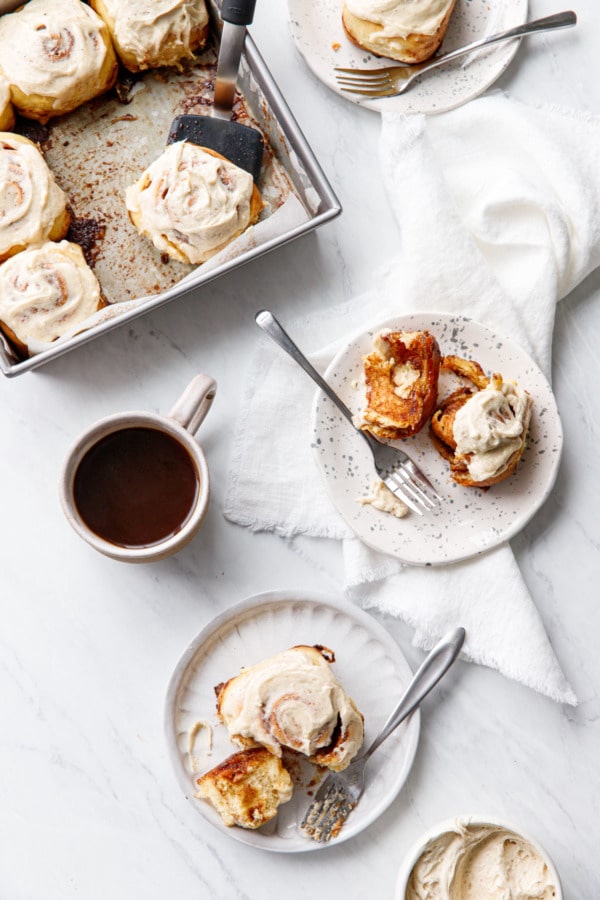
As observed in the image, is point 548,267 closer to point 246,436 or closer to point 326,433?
point 326,433

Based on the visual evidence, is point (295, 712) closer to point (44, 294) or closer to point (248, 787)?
point (248, 787)

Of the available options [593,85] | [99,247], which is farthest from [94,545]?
[593,85]

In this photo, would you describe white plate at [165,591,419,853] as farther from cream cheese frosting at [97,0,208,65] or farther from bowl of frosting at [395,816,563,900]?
cream cheese frosting at [97,0,208,65]

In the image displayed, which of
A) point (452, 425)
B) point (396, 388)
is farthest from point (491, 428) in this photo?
point (396, 388)

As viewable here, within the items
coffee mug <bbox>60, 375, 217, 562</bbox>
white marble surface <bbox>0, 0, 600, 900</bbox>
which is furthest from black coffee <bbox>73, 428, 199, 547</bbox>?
white marble surface <bbox>0, 0, 600, 900</bbox>

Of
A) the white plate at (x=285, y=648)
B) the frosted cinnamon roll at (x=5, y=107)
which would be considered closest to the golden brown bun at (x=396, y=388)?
the white plate at (x=285, y=648)
